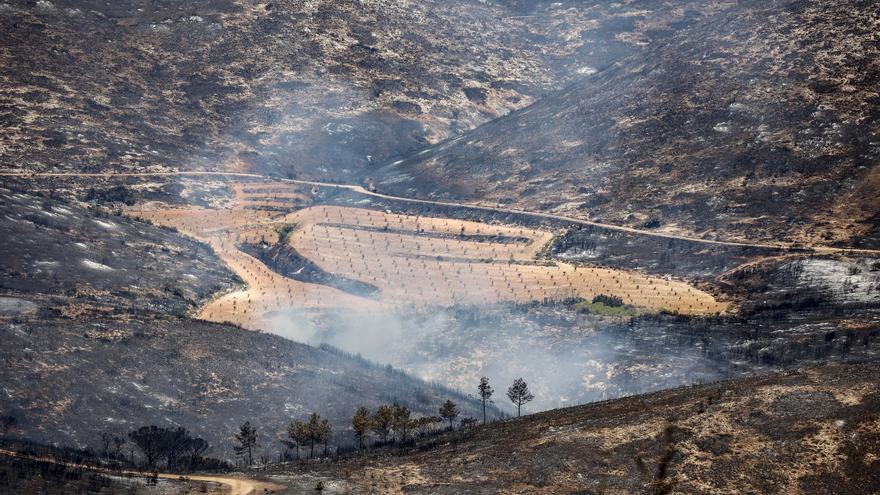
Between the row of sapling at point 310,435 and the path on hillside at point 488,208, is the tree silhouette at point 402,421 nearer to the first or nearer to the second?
the row of sapling at point 310,435

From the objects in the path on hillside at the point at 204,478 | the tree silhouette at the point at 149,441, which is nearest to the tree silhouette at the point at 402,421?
the path on hillside at the point at 204,478

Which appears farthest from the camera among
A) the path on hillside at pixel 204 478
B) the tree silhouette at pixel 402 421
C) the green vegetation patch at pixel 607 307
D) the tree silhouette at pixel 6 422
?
the green vegetation patch at pixel 607 307

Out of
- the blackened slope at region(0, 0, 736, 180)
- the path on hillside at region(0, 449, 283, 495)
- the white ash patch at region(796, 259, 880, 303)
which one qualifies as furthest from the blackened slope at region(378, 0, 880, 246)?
the path on hillside at region(0, 449, 283, 495)

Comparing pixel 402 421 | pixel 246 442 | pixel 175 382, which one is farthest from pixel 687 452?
pixel 175 382

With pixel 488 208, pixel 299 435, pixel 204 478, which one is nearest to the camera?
pixel 204 478

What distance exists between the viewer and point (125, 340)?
7775 centimetres

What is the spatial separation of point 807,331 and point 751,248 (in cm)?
2841

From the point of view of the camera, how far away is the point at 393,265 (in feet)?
408

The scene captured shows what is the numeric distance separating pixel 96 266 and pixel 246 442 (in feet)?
156

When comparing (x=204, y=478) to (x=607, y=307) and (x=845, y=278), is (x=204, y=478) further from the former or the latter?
(x=845, y=278)

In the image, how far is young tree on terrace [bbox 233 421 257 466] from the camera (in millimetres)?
62250

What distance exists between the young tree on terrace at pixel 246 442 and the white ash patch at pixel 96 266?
43659mm

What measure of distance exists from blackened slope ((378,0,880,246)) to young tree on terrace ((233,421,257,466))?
243ft

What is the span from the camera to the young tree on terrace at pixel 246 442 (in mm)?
62250
